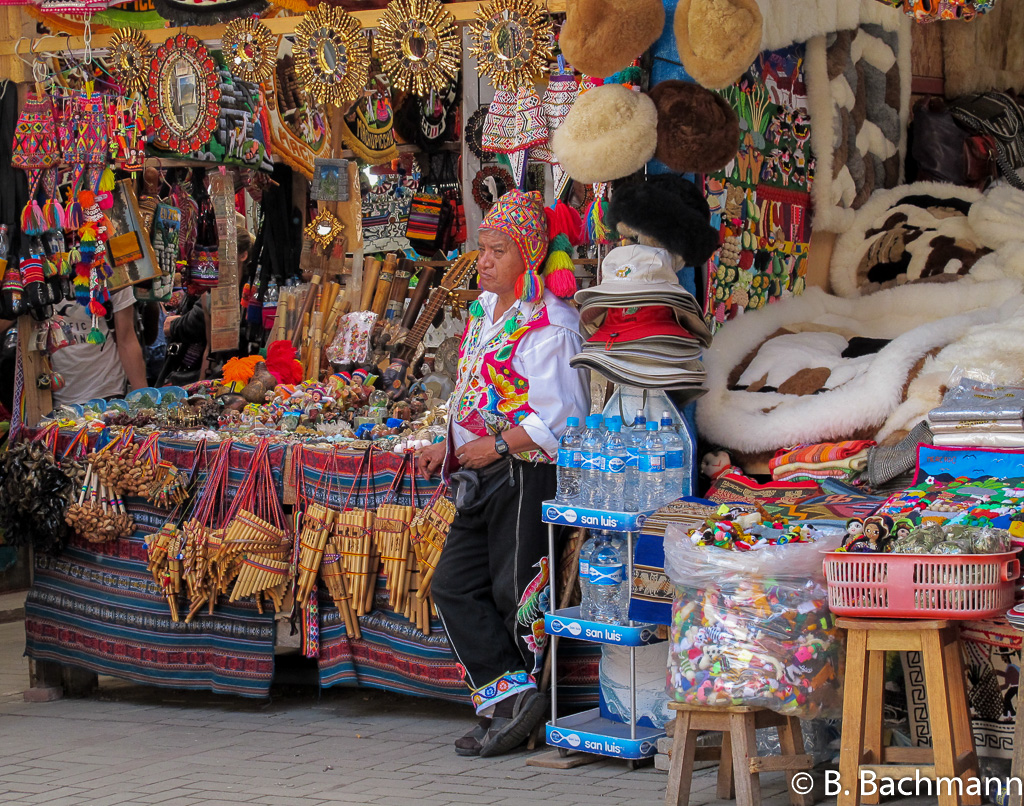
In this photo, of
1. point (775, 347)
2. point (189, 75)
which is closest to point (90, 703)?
point (189, 75)

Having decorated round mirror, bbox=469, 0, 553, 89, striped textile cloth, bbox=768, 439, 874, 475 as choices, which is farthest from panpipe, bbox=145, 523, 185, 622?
striped textile cloth, bbox=768, 439, 874, 475

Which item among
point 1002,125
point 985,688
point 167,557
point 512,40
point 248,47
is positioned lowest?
point 985,688

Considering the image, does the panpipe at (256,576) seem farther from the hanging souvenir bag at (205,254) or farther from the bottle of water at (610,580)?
the hanging souvenir bag at (205,254)

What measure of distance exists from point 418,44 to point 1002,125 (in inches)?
101

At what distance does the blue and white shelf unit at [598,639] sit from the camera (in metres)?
4.18

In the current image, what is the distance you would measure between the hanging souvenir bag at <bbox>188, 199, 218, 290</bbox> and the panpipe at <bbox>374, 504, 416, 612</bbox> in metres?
2.44

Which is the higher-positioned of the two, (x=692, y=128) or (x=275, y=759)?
(x=692, y=128)

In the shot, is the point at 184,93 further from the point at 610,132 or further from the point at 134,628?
the point at 610,132

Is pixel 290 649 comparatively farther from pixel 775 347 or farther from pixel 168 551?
pixel 775 347

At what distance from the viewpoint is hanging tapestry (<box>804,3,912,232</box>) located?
5.45 m

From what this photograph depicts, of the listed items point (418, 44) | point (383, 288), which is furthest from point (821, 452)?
point (383, 288)

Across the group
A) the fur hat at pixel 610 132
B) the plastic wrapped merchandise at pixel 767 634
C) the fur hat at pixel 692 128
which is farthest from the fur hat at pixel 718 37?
the plastic wrapped merchandise at pixel 767 634

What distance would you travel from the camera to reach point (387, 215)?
715 centimetres

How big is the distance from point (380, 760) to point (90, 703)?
1.85 meters
